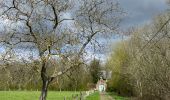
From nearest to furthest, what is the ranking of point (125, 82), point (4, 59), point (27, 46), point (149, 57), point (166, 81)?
point (4, 59)
point (27, 46)
point (166, 81)
point (149, 57)
point (125, 82)

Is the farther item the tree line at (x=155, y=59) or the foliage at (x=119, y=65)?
the foliage at (x=119, y=65)

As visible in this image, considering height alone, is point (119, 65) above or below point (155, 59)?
above

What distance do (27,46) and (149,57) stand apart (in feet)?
86.8

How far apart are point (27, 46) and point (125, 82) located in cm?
5852

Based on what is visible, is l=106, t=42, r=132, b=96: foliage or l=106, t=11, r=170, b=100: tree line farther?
l=106, t=42, r=132, b=96: foliage

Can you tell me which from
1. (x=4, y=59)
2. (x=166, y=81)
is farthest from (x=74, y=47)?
(x=166, y=81)

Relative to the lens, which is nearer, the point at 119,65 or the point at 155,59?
the point at 155,59

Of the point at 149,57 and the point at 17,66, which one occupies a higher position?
the point at 149,57

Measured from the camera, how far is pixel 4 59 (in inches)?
650

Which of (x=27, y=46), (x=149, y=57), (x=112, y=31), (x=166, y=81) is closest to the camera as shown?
(x=27, y=46)

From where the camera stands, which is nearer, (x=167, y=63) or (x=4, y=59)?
(x=4, y=59)

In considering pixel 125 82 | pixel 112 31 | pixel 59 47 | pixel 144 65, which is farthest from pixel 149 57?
pixel 125 82

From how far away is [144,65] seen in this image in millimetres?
43500

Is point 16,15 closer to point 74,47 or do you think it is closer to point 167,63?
point 74,47
